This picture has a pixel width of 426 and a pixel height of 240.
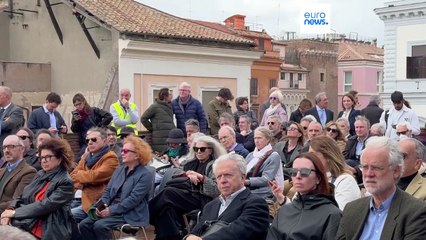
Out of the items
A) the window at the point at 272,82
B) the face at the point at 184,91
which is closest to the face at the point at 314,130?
the face at the point at 184,91

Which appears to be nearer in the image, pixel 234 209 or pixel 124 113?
pixel 234 209

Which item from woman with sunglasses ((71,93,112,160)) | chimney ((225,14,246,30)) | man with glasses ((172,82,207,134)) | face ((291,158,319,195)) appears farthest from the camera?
chimney ((225,14,246,30))

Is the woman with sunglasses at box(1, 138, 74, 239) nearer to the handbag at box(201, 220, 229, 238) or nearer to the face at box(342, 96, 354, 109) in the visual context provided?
the handbag at box(201, 220, 229, 238)

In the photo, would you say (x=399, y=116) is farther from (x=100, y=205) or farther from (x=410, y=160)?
(x=100, y=205)

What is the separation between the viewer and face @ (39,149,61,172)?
6.17 metres

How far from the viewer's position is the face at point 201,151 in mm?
6773

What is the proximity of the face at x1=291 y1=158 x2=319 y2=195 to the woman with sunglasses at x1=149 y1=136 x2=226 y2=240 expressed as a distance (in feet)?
6.05

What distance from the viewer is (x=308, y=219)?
14.9 feet

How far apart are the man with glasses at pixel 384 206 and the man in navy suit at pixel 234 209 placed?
38.0 inches

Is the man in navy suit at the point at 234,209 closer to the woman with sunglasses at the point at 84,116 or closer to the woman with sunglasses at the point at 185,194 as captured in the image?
the woman with sunglasses at the point at 185,194

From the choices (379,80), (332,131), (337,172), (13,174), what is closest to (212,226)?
(337,172)

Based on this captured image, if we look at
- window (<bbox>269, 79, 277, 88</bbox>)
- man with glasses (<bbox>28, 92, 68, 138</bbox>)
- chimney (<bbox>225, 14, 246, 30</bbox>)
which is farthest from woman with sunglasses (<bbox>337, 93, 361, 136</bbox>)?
chimney (<bbox>225, 14, 246, 30</bbox>)

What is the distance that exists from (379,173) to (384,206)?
0.21 meters

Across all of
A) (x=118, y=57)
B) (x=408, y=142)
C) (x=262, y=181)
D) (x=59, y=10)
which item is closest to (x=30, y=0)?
(x=59, y=10)
